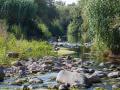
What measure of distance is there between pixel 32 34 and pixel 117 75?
36910 millimetres

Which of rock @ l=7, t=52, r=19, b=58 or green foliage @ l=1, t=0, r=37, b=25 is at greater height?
green foliage @ l=1, t=0, r=37, b=25

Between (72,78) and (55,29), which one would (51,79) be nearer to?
(72,78)

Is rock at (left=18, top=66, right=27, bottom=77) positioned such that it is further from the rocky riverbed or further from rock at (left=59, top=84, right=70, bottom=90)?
rock at (left=59, top=84, right=70, bottom=90)

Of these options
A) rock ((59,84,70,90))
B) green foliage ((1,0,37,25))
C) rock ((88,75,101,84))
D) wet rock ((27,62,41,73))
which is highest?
green foliage ((1,0,37,25))

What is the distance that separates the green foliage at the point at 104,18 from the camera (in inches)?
1024

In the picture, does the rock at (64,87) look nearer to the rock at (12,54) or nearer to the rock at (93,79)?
the rock at (93,79)

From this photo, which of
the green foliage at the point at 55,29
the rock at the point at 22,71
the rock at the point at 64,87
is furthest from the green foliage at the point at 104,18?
the green foliage at the point at 55,29

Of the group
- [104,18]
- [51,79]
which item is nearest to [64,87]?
[51,79]

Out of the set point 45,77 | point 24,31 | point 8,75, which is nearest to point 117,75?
point 45,77

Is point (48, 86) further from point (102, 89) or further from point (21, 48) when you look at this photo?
point (21, 48)

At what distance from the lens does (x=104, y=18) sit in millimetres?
26562

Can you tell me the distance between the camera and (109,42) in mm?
27781

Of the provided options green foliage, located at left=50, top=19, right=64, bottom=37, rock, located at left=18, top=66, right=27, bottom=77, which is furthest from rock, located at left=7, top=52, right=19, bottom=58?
green foliage, located at left=50, top=19, right=64, bottom=37

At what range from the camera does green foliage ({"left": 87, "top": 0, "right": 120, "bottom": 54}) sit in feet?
85.3
